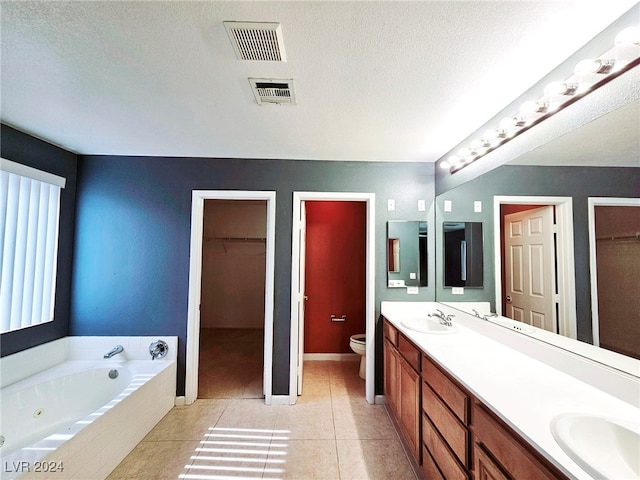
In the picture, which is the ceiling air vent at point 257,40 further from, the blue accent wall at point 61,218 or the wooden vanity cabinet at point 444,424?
the blue accent wall at point 61,218

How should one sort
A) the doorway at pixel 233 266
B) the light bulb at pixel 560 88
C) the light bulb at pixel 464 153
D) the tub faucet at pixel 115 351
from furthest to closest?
the doorway at pixel 233 266
the tub faucet at pixel 115 351
the light bulb at pixel 464 153
the light bulb at pixel 560 88

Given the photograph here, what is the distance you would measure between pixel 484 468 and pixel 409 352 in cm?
85

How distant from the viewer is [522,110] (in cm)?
147

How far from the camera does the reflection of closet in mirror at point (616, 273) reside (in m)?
1.07

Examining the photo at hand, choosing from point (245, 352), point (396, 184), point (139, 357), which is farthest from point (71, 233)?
point (396, 184)

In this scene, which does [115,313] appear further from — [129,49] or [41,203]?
[129,49]

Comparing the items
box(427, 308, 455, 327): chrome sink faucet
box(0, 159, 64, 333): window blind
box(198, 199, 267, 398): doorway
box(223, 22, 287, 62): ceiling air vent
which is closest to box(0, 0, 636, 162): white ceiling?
box(223, 22, 287, 62): ceiling air vent

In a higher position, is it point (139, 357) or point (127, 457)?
point (139, 357)

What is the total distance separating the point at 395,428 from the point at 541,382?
1.41m

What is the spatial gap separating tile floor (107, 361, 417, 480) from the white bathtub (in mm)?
176

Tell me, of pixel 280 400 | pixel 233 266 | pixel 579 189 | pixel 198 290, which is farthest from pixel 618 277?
pixel 233 266


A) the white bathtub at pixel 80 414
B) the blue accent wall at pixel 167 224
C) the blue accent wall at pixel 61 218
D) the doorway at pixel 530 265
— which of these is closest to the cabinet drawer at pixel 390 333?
the blue accent wall at pixel 167 224

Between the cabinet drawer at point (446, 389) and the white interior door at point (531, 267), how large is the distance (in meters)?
0.64

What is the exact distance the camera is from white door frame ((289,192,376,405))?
103 inches
